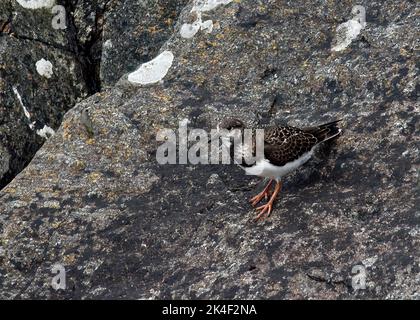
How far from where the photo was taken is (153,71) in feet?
32.5

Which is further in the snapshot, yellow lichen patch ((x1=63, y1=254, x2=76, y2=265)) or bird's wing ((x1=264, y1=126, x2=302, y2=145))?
bird's wing ((x1=264, y1=126, x2=302, y2=145))

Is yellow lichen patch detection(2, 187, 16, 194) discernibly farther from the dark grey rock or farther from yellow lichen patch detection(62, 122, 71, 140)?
the dark grey rock

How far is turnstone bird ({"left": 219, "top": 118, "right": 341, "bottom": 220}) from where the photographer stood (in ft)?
26.1

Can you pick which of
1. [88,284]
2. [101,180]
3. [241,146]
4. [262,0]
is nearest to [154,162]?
[101,180]

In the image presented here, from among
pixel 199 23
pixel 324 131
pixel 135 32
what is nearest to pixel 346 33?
pixel 324 131

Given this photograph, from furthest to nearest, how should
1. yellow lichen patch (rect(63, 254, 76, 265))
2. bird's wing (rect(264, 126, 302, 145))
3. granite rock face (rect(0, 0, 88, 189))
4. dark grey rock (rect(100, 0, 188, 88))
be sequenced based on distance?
granite rock face (rect(0, 0, 88, 189)) < dark grey rock (rect(100, 0, 188, 88)) < bird's wing (rect(264, 126, 302, 145)) < yellow lichen patch (rect(63, 254, 76, 265))

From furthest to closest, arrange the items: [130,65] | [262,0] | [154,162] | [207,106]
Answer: [130,65]
[262,0]
[207,106]
[154,162]

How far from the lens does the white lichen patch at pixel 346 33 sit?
375 inches

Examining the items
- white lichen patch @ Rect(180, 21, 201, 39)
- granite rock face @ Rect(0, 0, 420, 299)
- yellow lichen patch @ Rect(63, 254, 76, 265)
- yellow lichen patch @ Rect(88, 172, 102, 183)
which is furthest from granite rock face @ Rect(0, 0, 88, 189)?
yellow lichen patch @ Rect(63, 254, 76, 265)
